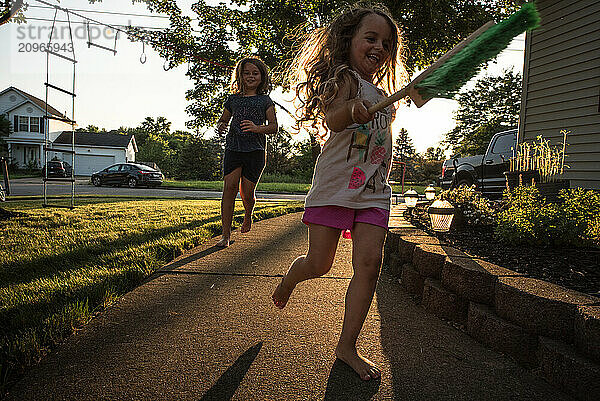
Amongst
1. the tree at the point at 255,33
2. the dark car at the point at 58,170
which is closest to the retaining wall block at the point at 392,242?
the dark car at the point at 58,170

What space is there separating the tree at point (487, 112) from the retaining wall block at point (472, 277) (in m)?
35.9

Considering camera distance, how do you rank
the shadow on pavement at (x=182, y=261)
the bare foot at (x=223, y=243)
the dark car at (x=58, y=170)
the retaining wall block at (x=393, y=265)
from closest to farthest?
1. the shadow on pavement at (x=182, y=261)
2. the retaining wall block at (x=393, y=265)
3. the bare foot at (x=223, y=243)
4. the dark car at (x=58, y=170)

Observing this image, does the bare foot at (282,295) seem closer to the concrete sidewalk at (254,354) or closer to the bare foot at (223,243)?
the concrete sidewalk at (254,354)

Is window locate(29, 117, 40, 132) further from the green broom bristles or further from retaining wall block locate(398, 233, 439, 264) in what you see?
the green broom bristles

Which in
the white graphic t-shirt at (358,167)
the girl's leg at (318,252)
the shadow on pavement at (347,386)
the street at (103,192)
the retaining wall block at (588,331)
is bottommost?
the street at (103,192)

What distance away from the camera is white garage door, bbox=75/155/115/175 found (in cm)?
4212

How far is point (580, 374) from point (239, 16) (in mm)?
17481

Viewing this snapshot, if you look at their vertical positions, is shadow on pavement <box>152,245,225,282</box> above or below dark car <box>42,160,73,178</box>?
below

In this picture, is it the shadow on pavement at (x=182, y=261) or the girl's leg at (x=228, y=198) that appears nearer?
the shadow on pavement at (x=182, y=261)

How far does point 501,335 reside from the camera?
202cm

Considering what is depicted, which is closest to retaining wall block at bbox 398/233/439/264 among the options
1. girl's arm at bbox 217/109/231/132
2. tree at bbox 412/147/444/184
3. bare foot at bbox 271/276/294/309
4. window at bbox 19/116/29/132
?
bare foot at bbox 271/276/294/309

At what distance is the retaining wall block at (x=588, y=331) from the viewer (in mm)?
1533

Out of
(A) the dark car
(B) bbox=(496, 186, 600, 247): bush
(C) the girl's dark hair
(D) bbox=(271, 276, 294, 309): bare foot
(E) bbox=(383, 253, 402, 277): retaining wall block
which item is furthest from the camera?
(A) the dark car

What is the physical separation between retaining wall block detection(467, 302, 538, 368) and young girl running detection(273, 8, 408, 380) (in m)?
0.66
